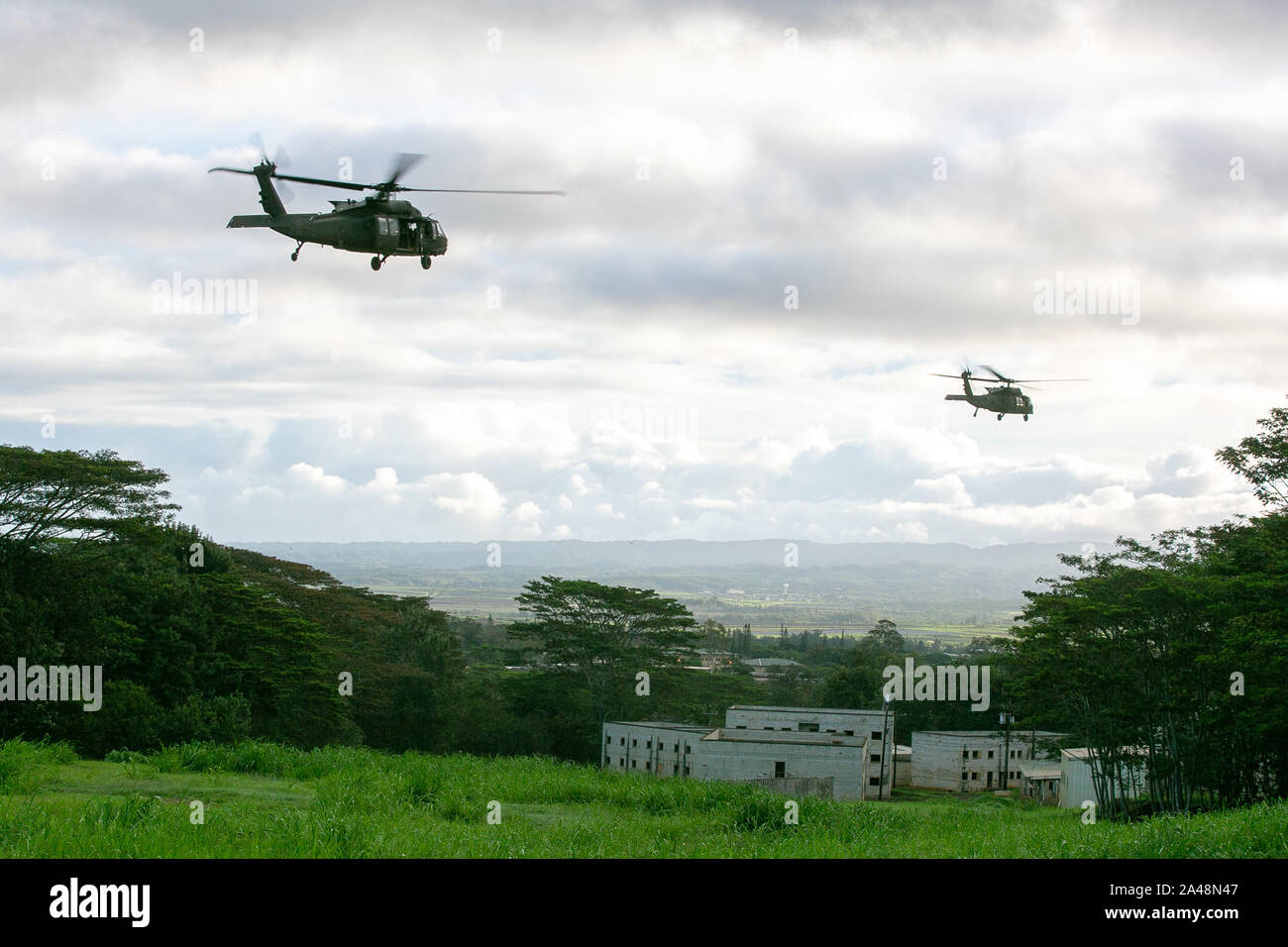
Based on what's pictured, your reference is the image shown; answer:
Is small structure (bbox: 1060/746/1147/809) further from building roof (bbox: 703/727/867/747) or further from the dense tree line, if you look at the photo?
building roof (bbox: 703/727/867/747)

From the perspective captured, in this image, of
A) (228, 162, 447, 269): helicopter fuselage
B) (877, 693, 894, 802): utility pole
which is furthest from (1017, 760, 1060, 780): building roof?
(228, 162, 447, 269): helicopter fuselage

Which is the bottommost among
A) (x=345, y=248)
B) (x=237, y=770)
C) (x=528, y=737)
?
(x=528, y=737)

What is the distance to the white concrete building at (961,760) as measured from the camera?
4469 centimetres

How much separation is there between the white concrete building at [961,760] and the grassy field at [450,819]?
31.5 m

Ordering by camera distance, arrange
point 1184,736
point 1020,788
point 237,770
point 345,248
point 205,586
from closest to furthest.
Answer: point 237,770, point 345,248, point 1184,736, point 205,586, point 1020,788

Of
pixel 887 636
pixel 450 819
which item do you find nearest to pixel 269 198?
pixel 450 819

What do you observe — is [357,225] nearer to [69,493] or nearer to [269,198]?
[269,198]

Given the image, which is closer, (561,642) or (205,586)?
(205,586)

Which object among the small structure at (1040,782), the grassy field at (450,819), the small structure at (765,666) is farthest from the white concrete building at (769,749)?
the grassy field at (450,819)
